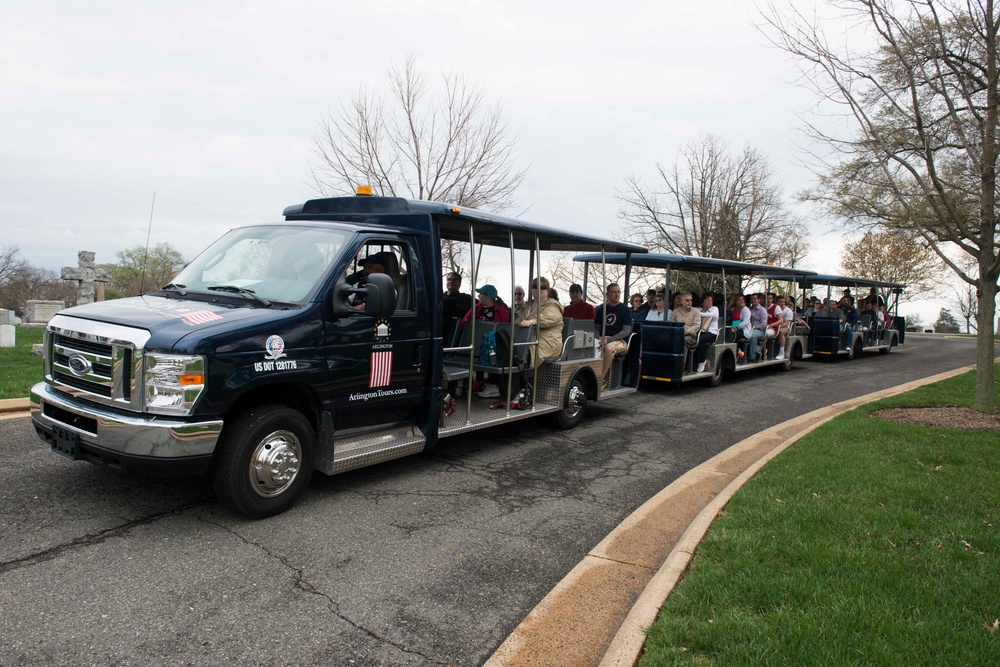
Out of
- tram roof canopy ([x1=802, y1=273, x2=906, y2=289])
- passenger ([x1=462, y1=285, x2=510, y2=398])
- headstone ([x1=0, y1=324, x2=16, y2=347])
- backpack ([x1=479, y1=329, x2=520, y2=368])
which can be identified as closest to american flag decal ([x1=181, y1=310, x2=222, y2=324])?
backpack ([x1=479, y1=329, x2=520, y2=368])

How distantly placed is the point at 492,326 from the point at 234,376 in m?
4.24

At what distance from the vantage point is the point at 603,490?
646 cm

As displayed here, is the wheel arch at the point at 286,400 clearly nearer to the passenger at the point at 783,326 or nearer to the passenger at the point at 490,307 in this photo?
the passenger at the point at 490,307

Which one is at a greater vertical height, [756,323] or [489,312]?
[489,312]

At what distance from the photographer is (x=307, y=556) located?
179 inches

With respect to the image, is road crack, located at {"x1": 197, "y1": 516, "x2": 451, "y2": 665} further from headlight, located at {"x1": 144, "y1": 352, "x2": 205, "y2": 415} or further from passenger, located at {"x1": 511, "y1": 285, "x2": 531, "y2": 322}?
passenger, located at {"x1": 511, "y1": 285, "x2": 531, "y2": 322}

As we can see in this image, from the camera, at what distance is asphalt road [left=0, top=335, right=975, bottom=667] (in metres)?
3.49

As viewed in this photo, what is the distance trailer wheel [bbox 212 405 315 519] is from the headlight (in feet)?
1.52

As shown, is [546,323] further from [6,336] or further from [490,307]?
[6,336]

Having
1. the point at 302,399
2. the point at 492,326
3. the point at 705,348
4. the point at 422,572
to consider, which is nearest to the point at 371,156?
the point at 705,348

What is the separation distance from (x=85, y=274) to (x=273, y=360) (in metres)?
14.1

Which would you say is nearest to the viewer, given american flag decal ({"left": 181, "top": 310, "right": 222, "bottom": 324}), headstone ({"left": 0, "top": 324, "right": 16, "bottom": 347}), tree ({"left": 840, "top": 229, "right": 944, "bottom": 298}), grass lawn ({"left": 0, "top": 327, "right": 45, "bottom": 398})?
american flag decal ({"left": 181, "top": 310, "right": 222, "bottom": 324})

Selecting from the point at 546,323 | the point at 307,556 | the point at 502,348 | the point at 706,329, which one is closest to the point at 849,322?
the point at 706,329

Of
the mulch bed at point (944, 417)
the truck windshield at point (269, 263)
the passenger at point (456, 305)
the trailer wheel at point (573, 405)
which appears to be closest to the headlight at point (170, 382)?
the truck windshield at point (269, 263)
